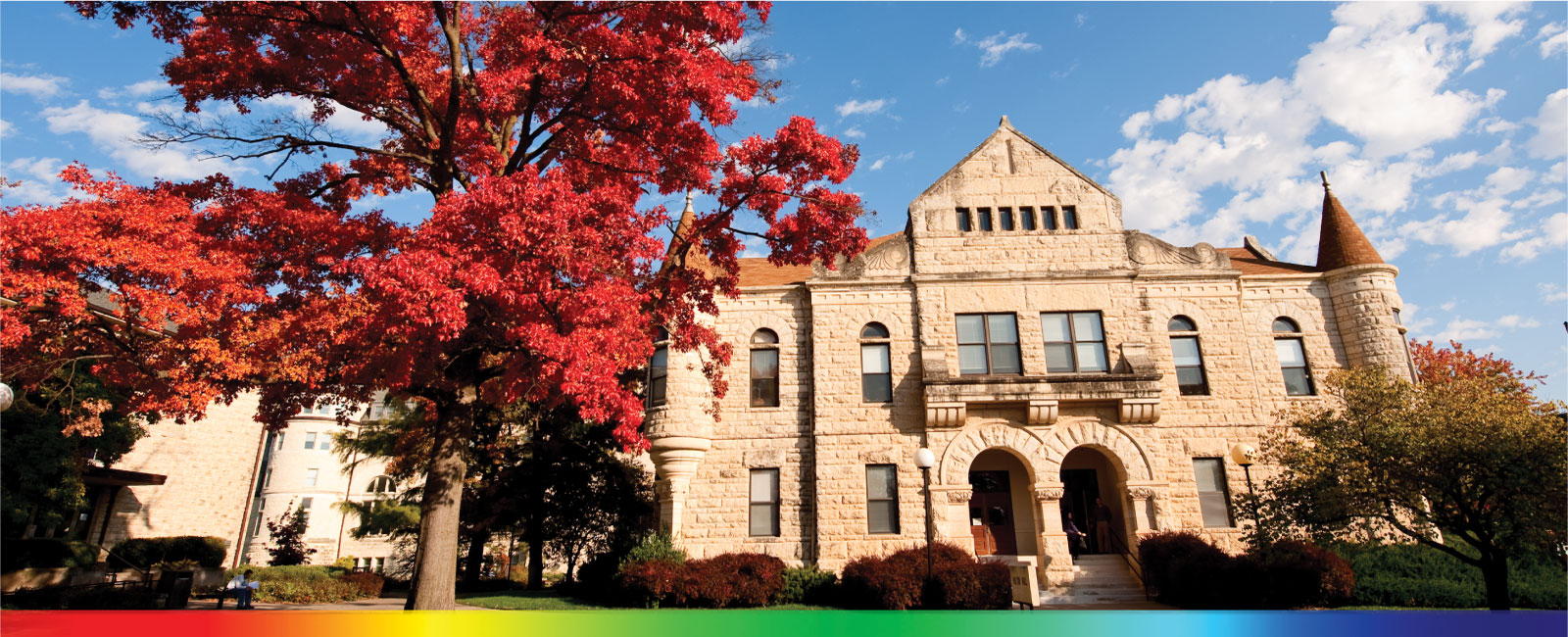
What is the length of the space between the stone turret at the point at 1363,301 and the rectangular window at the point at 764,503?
15502 millimetres

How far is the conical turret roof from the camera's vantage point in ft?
66.8

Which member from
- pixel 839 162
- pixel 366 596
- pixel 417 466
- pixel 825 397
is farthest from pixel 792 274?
pixel 366 596

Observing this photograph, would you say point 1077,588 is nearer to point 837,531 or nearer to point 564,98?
point 837,531

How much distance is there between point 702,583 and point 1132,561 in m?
10.4

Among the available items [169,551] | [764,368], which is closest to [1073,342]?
[764,368]

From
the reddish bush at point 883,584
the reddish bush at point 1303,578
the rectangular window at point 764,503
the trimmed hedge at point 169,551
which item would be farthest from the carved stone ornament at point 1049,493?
the trimmed hedge at point 169,551

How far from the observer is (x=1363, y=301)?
65.4 ft

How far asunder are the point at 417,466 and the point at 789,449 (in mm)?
12537

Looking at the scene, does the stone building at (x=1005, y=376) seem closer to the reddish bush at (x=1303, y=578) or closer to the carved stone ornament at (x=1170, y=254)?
the carved stone ornament at (x=1170, y=254)

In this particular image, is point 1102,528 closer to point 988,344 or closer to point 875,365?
point 988,344

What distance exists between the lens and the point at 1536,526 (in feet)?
33.6

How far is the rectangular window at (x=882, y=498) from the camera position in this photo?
19.0 meters

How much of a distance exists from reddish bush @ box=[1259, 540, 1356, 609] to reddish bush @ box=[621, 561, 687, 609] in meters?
12.0

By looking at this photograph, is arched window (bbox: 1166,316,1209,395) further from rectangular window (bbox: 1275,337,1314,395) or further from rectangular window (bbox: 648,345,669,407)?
rectangular window (bbox: 648,345,669,407)
